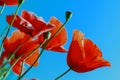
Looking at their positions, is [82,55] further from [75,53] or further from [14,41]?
[14,41]

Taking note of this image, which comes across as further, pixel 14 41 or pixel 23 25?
pixel 14 41

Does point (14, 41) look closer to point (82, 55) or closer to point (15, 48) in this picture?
point (15, 48)

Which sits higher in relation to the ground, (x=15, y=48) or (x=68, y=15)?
(x=68, y=15)

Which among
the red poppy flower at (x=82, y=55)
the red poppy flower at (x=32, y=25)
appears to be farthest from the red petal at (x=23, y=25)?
the red poppy flower at (x=82, y=55)

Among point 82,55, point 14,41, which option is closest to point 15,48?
point 14,41

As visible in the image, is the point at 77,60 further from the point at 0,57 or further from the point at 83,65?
the point at 0,57


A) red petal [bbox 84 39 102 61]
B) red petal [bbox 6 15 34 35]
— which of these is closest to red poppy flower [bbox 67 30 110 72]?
red petal [bbox 84 39 102 61]

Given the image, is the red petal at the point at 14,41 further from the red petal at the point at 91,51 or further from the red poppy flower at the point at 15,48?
the red petal at the point at 91,51

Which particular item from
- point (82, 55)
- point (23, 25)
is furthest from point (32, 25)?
point (82, 55)
